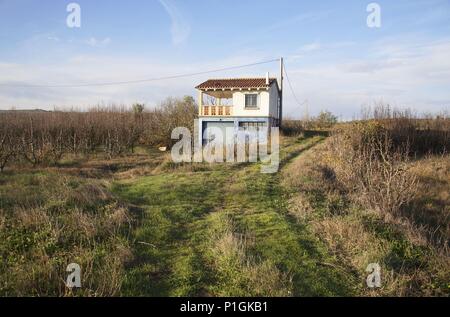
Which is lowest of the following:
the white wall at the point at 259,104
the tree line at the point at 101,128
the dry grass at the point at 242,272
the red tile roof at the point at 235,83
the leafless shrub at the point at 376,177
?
the dry grass at the point at 242,272

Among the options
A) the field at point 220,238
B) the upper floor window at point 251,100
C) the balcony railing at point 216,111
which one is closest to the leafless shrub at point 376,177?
the field at point 220,238

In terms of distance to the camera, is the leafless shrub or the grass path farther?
the leafless shrub

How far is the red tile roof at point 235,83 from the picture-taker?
2525 centimetres

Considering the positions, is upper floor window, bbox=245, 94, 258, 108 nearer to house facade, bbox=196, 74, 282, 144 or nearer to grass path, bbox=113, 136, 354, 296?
house facade, bbox=196, 74, 282, 144

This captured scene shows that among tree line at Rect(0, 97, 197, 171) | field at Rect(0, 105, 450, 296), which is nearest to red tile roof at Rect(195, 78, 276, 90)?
tree line at Rect(0, 97, 197, 171)

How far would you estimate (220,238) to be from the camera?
22.1 feet

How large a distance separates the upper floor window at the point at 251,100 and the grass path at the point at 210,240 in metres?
13.9

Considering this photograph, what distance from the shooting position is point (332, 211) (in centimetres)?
898

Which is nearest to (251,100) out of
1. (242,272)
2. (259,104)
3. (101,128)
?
(259,104)

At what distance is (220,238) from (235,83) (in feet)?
66.4

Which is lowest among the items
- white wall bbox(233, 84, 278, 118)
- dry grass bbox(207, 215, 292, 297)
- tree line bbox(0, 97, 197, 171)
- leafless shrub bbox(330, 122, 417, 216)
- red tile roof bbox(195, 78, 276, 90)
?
dry grass bbox(207, 215, 292, 297)

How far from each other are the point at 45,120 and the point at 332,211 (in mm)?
23770

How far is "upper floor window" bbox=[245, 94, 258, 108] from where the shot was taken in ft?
82.9

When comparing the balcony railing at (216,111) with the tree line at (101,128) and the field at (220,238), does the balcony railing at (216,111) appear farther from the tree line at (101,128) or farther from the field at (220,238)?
the field at (220,238)
